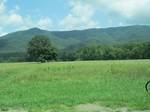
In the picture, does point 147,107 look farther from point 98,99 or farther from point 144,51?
point 144,51

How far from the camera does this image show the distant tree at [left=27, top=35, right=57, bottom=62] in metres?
105

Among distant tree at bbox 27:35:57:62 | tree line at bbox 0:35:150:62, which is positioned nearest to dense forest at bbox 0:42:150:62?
tree line at bbox 0:35:150:62

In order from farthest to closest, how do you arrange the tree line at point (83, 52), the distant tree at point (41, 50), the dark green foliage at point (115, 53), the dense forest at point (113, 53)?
the dense forest at point (113, 53), the dark green foliage at point (115, 53), the tree line at point (83, 52), the distant tree at point (41, 50)

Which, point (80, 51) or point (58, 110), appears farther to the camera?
point (80, 51)

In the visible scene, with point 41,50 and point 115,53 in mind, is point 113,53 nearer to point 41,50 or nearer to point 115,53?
point 115,53

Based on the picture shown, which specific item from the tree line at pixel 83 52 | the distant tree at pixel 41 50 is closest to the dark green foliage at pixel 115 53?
the tree line at pixel 83 52

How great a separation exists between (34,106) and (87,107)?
2221 mm

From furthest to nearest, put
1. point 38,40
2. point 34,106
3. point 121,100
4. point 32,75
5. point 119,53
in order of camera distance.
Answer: point 119,53 → point 38,40 → point 32,75 → point 121,100 → point 34,106

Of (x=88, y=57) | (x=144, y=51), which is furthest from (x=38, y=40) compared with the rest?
(x=88, y=57)

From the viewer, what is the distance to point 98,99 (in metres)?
19.7

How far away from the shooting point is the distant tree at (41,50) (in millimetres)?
105356

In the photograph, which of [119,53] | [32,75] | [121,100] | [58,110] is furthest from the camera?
[119,53]

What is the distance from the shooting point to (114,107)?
1694 cm

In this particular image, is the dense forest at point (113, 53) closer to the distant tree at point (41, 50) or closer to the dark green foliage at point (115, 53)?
the dark green foliage at point (115, 53)
